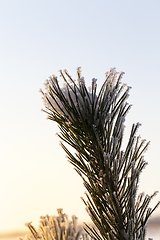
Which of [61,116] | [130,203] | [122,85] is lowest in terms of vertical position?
[130,203]

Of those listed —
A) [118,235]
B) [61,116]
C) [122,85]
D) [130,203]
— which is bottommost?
[118,235]

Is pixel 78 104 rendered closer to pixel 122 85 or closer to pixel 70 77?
pixel 70 77

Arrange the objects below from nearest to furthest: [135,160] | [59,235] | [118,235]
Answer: [59,235] < [118,235] < [135,160]

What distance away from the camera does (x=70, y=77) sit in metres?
2.82

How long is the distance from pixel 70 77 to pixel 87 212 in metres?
1.43

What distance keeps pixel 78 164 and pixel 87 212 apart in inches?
19.8

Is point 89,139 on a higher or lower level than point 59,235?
higher

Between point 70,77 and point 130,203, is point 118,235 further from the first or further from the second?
point 70,77

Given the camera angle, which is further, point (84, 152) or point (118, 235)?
point (84, 152)

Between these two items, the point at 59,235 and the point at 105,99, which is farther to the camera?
the point at 105,99

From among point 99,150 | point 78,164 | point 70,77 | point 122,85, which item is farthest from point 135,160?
point 70,77

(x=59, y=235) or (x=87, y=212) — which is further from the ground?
(x=87, y=212)

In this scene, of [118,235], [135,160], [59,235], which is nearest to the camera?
[59,235]

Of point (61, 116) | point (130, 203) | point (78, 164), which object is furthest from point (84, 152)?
point (130, 203)
